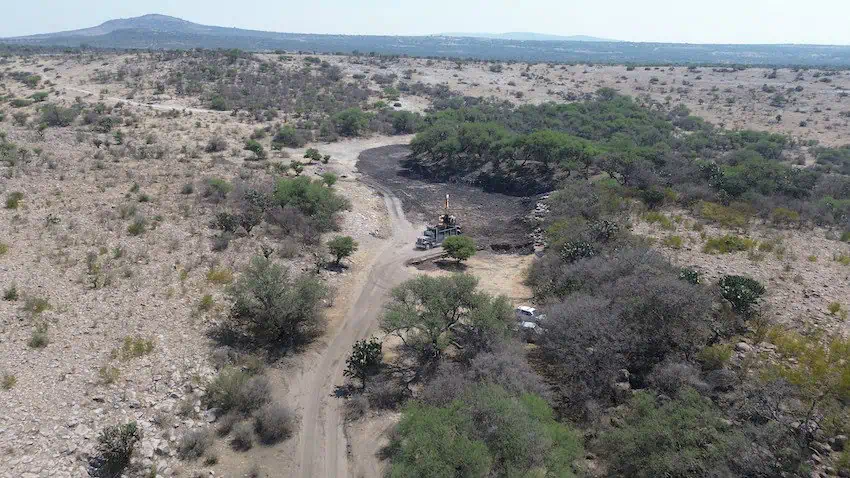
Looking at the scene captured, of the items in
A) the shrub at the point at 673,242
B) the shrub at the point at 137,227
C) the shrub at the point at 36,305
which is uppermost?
the shrub at the point at 673,242

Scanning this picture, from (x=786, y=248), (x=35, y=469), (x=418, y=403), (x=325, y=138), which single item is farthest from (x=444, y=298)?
(x=325, y=138)

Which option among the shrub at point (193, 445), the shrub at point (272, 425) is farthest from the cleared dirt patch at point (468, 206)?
the shrub at point (193, 445)

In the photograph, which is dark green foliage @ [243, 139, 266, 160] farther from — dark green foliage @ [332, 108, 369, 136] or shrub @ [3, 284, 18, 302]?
shrub @ [3, 284, 18, 302]

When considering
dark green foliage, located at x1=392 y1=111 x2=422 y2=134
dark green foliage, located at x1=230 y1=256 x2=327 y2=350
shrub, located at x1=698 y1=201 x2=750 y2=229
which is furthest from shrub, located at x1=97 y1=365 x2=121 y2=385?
dark green foliage, located at x1=392 y1=111 x2=422 y2=134

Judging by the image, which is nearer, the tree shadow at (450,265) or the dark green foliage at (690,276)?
the dark green foliage at (690,276)

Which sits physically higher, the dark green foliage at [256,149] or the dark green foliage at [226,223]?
the dark green foliage at [256,149]

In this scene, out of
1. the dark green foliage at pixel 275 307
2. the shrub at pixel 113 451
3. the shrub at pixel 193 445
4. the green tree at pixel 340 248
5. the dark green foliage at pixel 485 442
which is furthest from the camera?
the green tree at pixel 340 248

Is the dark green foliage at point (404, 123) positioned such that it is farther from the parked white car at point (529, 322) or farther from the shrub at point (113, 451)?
the shrub at point (113, 451)

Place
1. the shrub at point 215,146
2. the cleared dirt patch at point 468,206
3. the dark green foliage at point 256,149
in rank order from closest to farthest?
the cleared dirt patch at point 468,206
the dark green foliage at point 256,149
the shrub at point 215,146
